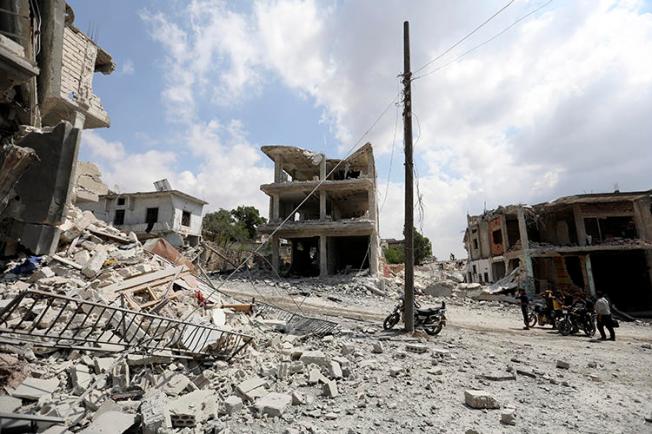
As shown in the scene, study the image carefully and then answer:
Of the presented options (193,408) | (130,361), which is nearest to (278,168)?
(130,361)

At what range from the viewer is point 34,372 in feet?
14.4

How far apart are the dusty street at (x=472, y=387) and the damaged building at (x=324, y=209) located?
13216 mm

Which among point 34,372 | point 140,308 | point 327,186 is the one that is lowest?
point 34,372

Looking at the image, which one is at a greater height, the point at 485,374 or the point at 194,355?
the point at 194,355

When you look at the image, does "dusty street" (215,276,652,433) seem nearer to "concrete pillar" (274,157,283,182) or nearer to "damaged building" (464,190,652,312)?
"damaged building" (464,190,652,312)

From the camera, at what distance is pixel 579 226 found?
23469 millimetres

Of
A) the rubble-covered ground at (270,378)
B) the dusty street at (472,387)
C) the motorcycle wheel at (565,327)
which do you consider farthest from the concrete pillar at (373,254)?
the rubble-covered ground at (270,378)

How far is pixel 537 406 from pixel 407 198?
20.9 ft

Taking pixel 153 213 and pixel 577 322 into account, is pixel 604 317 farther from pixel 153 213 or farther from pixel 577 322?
pixel 153 213

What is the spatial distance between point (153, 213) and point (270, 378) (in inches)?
1163

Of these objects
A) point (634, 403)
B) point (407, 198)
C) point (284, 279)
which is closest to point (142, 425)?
point (634, 403)

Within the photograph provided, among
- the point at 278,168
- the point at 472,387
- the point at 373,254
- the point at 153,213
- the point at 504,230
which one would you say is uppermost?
the point at 278,168

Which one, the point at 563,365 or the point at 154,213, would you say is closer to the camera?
the point at 563,365

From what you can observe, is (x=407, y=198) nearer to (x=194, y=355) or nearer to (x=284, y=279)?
(x=194, y=355)
